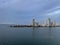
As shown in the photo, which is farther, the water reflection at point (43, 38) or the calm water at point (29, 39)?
the water reflection at point (43, 38)

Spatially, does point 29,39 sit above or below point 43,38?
above

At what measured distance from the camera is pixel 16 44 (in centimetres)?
2366

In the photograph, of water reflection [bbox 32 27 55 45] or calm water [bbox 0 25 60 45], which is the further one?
water reflection [bbox 32 27 55 45]

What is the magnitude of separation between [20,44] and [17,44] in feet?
1.83

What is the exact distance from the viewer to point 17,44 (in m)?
23.7

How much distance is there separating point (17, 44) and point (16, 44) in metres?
0.18

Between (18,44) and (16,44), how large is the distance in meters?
0.37

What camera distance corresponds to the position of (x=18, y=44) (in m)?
23.7

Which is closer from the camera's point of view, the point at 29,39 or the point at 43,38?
the point at 29,39

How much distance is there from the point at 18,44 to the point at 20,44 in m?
0.37
